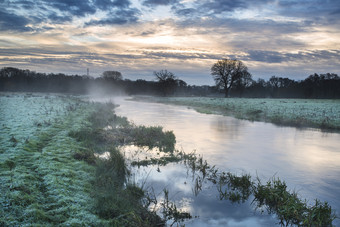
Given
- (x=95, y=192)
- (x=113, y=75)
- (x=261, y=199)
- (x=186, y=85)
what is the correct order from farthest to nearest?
(x=113, y=75), (x=186, y=85), (x=261, y=199), (x=95, y=192)

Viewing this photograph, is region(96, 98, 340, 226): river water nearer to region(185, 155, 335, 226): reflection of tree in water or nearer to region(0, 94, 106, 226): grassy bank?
region(185, 155, 335, 226): reflection of tree in water

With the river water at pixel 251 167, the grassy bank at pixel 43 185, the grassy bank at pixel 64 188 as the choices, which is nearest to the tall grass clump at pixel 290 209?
the river water at pixel 251 167

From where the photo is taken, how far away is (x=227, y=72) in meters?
68.8

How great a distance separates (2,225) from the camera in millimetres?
4633

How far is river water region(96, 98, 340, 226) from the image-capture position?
20.4ft

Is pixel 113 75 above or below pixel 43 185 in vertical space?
above

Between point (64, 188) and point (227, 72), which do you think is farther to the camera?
point (227, 72)

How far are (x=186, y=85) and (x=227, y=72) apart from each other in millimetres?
→ 45203

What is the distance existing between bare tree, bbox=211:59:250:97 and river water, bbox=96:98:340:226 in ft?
171

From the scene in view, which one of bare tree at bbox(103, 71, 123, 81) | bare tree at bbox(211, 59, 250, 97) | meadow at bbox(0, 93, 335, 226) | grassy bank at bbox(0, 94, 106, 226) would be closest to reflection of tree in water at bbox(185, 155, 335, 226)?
meadow at bbox(0, 93, 335, 226)

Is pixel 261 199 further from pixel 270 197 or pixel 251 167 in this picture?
pixel 251 167

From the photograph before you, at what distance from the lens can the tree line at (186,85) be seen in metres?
69.4

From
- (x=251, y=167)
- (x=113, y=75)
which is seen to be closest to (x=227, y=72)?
(x=251, y=167)

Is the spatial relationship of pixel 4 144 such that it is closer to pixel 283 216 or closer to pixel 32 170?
pixel 32 170
